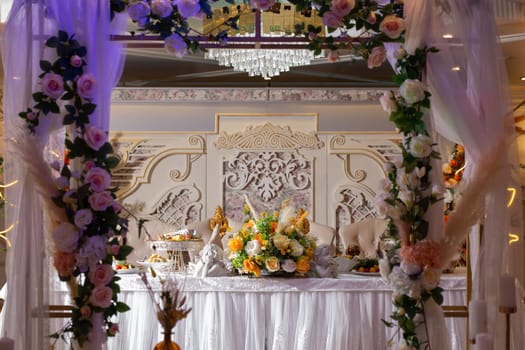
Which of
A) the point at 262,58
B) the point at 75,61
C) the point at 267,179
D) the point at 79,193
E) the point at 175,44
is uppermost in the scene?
the point at 262,58

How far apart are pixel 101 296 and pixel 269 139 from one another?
194 inches

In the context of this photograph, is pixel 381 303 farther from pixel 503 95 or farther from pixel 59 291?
pixel 59 291

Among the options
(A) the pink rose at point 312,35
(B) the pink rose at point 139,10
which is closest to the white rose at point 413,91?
(A) the pink rose at point 312,35

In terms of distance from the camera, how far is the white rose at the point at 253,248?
475cm

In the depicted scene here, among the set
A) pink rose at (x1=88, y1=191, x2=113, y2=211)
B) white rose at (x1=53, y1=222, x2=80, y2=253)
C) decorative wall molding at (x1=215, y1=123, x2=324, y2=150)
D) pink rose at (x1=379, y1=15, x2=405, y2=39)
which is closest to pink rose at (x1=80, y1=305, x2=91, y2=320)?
white rose at (x1=53, y1=222, x2=80, y2=253)

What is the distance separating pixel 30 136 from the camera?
140 inches

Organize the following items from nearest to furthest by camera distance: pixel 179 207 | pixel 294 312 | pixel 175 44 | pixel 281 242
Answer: pixel 175 44
pixel 281 242
pixel 294 312
pixel 179 207

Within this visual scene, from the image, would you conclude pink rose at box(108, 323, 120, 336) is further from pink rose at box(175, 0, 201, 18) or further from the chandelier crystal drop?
the chandelier crystal drop

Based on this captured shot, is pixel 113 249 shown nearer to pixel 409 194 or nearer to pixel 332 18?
pixel 409 194

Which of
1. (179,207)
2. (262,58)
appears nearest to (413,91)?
(262,58)

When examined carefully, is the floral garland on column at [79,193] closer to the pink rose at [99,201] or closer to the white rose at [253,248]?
the pink rose at [99,201]

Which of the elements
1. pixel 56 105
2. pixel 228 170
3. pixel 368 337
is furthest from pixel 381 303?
pixel 228 170

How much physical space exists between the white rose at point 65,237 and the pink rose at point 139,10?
105cm

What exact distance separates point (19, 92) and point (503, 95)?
7.47ft
